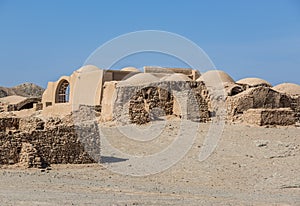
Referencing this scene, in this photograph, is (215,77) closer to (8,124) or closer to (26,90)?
(8,124)

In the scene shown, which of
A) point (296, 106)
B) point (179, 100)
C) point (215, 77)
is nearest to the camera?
point (179, 100)

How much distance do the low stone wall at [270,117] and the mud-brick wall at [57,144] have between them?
7.75 m

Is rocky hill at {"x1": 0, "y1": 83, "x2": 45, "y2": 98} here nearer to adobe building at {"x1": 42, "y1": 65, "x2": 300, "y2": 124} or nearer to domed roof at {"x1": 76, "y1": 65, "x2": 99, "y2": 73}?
domed roof at {"x1": 76, "y1": 65, "x2": 99, "y2": 73}

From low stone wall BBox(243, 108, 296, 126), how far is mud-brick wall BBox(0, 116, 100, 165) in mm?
7753

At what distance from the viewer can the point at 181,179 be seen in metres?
9.84

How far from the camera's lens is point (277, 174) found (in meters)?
10.1

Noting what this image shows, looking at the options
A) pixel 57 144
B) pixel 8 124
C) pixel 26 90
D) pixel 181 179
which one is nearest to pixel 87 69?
pixel 8 124

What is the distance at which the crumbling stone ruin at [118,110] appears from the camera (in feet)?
33.7

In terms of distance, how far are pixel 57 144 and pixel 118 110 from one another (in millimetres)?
9026

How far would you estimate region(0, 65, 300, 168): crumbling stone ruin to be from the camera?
10281 mm

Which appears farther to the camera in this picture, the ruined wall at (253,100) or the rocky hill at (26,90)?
the rocky hill at (26,90)

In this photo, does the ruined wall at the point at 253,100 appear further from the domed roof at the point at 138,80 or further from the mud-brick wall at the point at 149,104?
the domed roof at the point at 138,80

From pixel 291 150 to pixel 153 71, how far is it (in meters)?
19.2

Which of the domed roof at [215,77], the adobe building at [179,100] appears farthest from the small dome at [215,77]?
the adobe building at [179,100]
